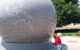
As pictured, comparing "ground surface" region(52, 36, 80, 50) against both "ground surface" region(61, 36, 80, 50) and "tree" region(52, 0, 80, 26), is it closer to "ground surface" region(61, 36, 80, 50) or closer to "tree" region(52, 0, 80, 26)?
"ground surface" region(61, 36, 80, 50)

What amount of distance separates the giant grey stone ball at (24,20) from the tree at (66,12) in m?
40.1

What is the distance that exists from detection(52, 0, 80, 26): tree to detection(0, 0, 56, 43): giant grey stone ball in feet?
132

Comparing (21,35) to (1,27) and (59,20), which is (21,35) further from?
(59,20)

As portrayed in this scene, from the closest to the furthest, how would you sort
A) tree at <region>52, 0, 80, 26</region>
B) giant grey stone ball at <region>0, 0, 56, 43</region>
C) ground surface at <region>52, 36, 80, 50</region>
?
1. giant grey stone ball at <region>0, 0, 56, 43</region>
2. ground surface at <region>52, 36, 80, 50</region>
3. tree at <region>52, 0, 80, 26</region>

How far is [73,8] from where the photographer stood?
50.8 metres

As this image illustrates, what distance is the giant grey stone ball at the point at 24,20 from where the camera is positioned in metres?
9.13

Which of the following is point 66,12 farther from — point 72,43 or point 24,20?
point 24,20

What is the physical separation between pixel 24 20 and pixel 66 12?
137 feet

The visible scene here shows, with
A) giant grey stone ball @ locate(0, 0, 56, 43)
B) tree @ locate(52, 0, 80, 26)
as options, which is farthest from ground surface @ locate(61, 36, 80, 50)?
tree @ locate(52, 0, 80, 26)

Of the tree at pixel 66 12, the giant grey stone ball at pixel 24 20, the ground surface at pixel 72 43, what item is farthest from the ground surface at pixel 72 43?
the tree at pixel 66 12

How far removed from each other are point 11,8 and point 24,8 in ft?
1.64

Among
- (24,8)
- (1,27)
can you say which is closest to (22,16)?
(24,8)

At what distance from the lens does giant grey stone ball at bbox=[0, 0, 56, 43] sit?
30.0 feet

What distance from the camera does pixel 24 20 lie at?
911cm
